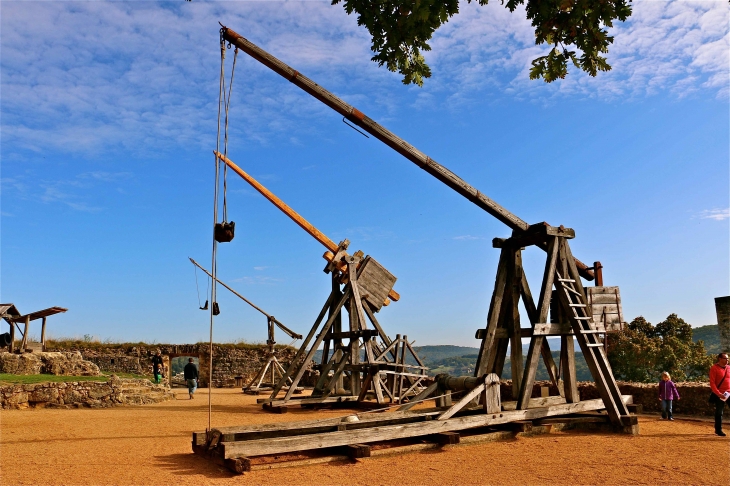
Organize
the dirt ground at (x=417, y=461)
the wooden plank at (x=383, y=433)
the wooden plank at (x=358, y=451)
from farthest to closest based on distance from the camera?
the wooden plank at (x=358, y=451) → the wooden plank at (x=383, y=433) → the dirt ground at (x=417, y=461)

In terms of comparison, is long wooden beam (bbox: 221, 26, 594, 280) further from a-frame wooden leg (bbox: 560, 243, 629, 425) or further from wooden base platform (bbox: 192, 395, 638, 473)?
wooden base platform (bbox: 192, 395, 638, 473)

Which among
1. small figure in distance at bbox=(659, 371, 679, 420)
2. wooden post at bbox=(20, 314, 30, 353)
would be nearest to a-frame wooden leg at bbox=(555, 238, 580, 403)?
small figure in distance at bbox=(659, 371, 679, 420)

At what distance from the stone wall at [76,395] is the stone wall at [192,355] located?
8570 millimetres

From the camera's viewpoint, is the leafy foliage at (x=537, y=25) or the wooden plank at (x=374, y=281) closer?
the leafy foliage at (x=537, y=25)

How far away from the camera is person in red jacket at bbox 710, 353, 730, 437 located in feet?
25.9

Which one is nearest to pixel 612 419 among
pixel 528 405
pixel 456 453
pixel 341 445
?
pixel 528 405

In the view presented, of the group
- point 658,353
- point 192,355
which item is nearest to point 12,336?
point 192,355

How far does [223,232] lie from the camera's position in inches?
283

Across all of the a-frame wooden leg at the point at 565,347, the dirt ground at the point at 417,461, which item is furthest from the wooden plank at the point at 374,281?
the dirt ground at the point at 417,461

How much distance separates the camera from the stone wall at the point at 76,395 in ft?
41.0

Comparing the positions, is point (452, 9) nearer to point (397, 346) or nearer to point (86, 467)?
point (86, 467)

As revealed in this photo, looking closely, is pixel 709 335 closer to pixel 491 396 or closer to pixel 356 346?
pixel 356 346

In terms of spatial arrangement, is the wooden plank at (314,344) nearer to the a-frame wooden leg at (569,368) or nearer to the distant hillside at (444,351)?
the a-frame wooden leg at (569,368)

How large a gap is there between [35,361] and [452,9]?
17.0 metres
